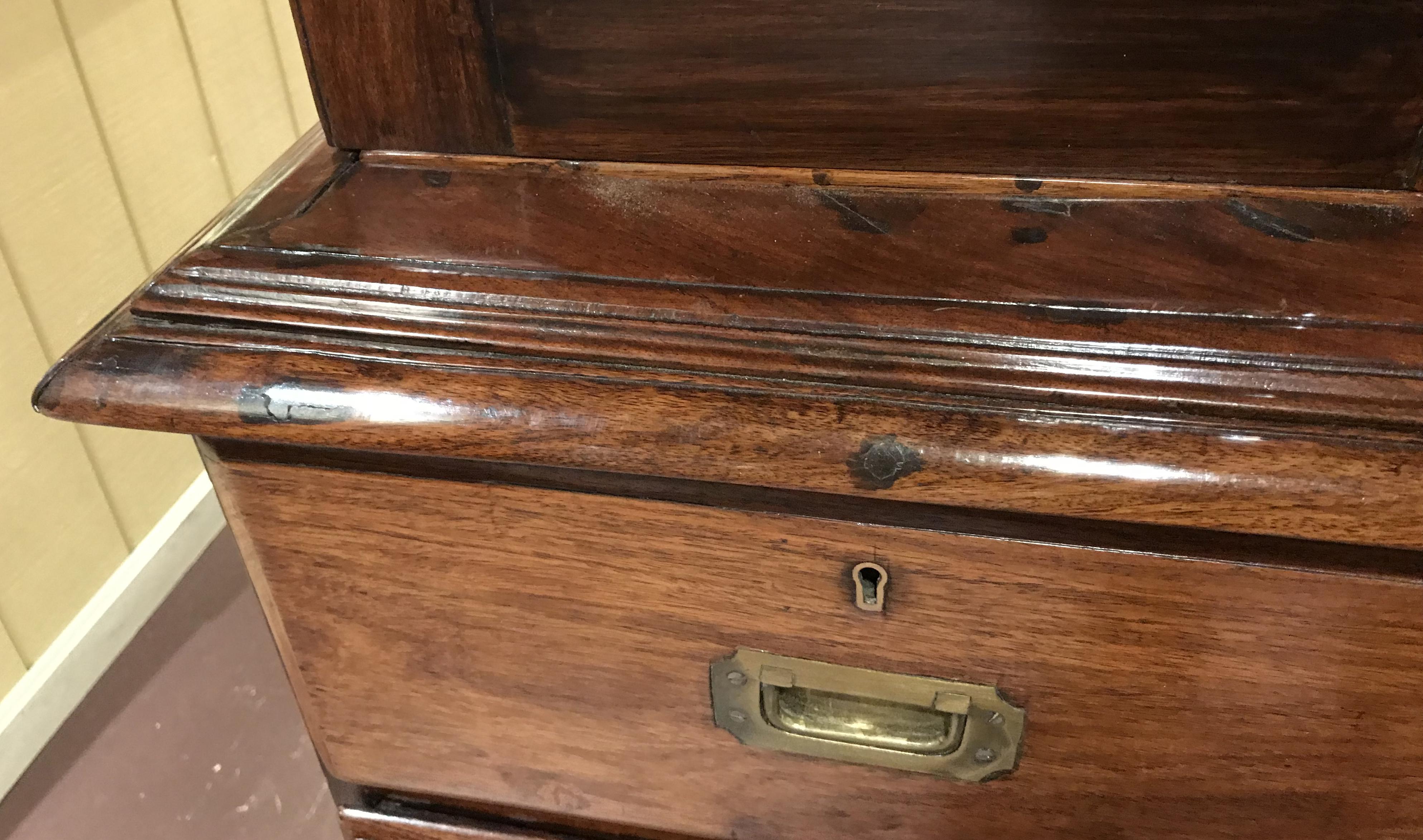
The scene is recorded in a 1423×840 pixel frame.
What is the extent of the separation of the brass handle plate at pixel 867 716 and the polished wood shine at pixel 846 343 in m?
0.10

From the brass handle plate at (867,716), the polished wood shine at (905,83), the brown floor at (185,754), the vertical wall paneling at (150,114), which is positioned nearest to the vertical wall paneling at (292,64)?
the vertical wall paneling at (150,114)

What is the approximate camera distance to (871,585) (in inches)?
16.2

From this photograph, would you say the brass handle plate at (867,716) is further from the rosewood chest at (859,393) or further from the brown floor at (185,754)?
the brown floor at (185,754)

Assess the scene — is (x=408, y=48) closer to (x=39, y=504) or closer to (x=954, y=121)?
(x=954, y=121)

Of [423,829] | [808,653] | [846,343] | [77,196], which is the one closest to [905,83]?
[846,343]

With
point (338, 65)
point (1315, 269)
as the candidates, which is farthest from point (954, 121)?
point (338, 65)

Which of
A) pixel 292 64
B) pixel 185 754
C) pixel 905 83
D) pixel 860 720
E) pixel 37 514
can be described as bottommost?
pixel 185 754

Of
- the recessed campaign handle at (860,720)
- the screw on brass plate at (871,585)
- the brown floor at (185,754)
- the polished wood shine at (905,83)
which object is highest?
the polished wood shine at (905,83)

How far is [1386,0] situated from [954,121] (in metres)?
0.16

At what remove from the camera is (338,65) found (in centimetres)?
47

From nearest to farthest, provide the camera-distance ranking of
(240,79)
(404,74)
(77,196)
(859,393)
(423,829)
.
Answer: (859,393) < (404,74) < (423,829) < (77,196) < (240,79)

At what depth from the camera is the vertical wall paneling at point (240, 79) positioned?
981 millimetres

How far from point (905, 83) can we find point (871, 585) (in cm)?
21

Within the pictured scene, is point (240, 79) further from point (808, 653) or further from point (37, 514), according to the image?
point (808, 653)
